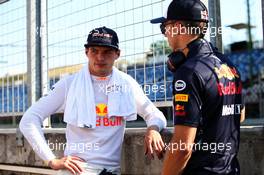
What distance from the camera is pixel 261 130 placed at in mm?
3070

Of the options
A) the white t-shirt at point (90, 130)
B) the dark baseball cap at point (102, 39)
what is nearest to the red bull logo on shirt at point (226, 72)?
the white t-shirt at point (90, 130)

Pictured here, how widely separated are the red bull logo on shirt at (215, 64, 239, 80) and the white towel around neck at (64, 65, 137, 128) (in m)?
0.91

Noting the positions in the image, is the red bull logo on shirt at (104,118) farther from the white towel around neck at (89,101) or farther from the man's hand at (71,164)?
the man's hand at (71,164)

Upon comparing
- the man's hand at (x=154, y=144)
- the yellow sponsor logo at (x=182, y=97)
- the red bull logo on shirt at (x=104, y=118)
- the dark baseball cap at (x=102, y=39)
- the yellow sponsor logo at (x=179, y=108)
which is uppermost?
the dark baseball cap at (x=102, y=39)

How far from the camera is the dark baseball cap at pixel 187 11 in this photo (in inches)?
101

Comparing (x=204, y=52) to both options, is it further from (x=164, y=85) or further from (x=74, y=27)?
(x=74, y=27)

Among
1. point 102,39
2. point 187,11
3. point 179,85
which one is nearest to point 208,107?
point 179,85

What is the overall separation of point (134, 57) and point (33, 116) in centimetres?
128

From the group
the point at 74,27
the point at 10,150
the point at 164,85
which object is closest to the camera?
the point at 164,85

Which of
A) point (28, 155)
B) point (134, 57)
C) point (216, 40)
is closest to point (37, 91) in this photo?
point (28, 155)

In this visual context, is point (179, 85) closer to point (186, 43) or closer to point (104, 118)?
point (186, 43)

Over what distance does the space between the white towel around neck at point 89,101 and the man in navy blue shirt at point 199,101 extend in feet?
2.51

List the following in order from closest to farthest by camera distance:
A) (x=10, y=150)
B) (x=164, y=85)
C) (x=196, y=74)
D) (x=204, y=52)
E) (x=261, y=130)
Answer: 1. (x=196, y=74)
2. (x=204, y=52)
3. (x=261, y=130)
4. (x=164, y=85)
5. (x=10, y=150)

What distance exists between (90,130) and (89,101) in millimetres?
194
